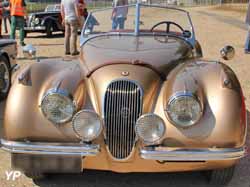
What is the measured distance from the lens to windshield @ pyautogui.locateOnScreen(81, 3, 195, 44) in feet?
16.5

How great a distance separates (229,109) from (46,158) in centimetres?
154

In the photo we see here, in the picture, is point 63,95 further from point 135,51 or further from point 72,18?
point 72,18

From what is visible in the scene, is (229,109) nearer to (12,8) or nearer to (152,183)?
(152,183)

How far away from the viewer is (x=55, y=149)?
3.30 m

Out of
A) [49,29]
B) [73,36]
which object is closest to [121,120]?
[73,36]

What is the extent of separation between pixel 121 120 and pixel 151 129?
264mm

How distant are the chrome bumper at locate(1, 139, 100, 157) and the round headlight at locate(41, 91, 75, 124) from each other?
21 cm

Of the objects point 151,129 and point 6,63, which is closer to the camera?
point 151,129

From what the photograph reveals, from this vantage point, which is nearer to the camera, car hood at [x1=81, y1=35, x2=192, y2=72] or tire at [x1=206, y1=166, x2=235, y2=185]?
tire at [x1=206, y1=166, x2=235, y2=185]

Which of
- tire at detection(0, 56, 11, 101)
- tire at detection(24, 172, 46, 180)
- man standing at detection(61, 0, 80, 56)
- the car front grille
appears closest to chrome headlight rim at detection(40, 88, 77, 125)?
the car front grille

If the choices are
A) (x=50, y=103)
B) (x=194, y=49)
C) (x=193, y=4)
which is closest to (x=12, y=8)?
A: (x=194, y=49)

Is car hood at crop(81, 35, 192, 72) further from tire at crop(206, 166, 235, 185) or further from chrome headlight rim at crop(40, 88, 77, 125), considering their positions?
tire at crop(206, 166, 235, 185)

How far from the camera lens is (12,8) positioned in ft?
38.1

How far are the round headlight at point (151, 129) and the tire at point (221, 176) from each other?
77 centimetres
